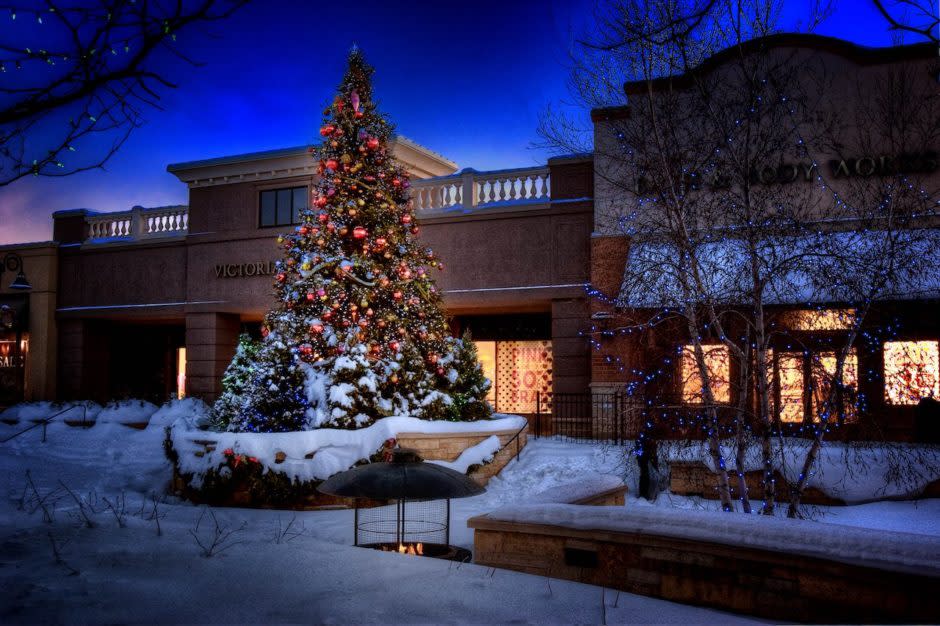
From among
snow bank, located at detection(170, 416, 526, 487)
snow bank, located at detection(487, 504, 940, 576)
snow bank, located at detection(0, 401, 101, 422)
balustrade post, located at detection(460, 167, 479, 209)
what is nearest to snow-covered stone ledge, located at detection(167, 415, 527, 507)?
snow bank, located at detection(170, 416, 526, 487)

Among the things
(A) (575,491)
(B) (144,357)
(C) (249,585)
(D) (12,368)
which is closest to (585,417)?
(A) (575,491)

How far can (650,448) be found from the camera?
11031 millimetres

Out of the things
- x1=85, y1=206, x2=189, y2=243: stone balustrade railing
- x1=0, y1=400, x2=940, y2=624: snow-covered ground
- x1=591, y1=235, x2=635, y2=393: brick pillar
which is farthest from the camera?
x1=85, y1=206, x2=189, y2=243: stone balustrade railing

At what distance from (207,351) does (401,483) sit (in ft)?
56.0

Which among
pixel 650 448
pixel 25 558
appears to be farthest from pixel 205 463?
pixel 650 448

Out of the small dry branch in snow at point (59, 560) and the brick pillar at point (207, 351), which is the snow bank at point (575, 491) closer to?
the small dry branch in snow at point (59, 560)

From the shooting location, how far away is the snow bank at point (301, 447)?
10648mm

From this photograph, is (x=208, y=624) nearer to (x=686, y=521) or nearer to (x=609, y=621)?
(x=609, y=621)

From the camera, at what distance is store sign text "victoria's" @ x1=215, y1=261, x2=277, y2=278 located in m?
21.1

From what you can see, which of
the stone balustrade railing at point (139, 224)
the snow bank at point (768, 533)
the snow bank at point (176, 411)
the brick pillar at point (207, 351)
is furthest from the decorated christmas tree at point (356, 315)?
the stone balustrade railing at point (139, 224)

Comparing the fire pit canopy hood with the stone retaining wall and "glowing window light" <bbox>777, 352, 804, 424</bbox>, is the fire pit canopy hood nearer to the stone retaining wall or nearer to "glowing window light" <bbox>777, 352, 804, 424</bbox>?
the stone retaining wall

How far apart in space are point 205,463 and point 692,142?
8852 mm

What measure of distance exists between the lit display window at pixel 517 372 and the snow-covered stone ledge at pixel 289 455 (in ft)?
26.5

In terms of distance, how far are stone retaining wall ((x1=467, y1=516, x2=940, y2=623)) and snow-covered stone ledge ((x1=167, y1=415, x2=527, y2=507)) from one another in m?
4.79
